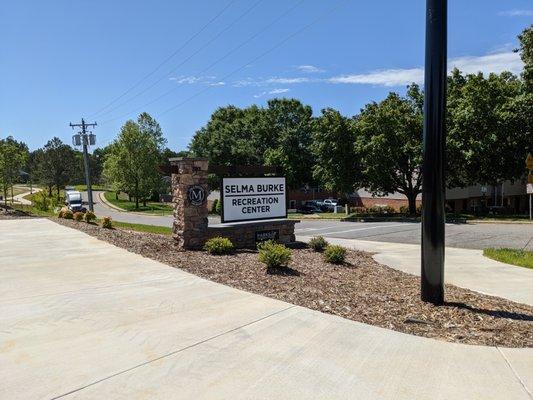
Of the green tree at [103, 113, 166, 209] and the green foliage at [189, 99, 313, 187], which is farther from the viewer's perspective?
the green tree at [103, 113, 166, 209]

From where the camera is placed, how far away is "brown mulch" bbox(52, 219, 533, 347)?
547 cm

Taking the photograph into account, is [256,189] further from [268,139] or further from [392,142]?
[268,139]

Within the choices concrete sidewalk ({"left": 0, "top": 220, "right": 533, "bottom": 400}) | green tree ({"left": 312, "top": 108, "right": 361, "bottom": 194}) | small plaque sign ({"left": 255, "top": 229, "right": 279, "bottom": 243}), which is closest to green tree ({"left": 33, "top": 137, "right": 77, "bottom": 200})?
green tree ({"left": 312, "top": 108, "right": 361, "bottom": 194})

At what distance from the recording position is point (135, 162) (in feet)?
207

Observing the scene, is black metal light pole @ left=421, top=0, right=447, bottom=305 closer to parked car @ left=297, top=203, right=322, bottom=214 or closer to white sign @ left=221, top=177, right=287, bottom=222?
white sign @ left=221, top=177, right=287, bottom=222

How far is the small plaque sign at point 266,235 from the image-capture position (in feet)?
39.4

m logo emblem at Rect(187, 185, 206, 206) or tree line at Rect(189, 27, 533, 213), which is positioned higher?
tree line at Rect(189, 27, 533, 213)

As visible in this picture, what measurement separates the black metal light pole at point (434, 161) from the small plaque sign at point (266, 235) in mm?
5949

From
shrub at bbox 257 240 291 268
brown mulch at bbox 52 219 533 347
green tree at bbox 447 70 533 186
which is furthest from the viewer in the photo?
green tree at bbox 447 70 533 186

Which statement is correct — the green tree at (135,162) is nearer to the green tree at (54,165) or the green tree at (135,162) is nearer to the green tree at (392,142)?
the green tree at (54,165)

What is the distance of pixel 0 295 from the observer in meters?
6.69

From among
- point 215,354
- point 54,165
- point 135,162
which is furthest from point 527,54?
point 54,165

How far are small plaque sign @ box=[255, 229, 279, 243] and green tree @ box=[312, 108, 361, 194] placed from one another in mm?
25277

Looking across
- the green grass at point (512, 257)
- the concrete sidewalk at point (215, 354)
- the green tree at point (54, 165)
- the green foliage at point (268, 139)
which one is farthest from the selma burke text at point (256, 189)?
the green tree at point (54, 165)
